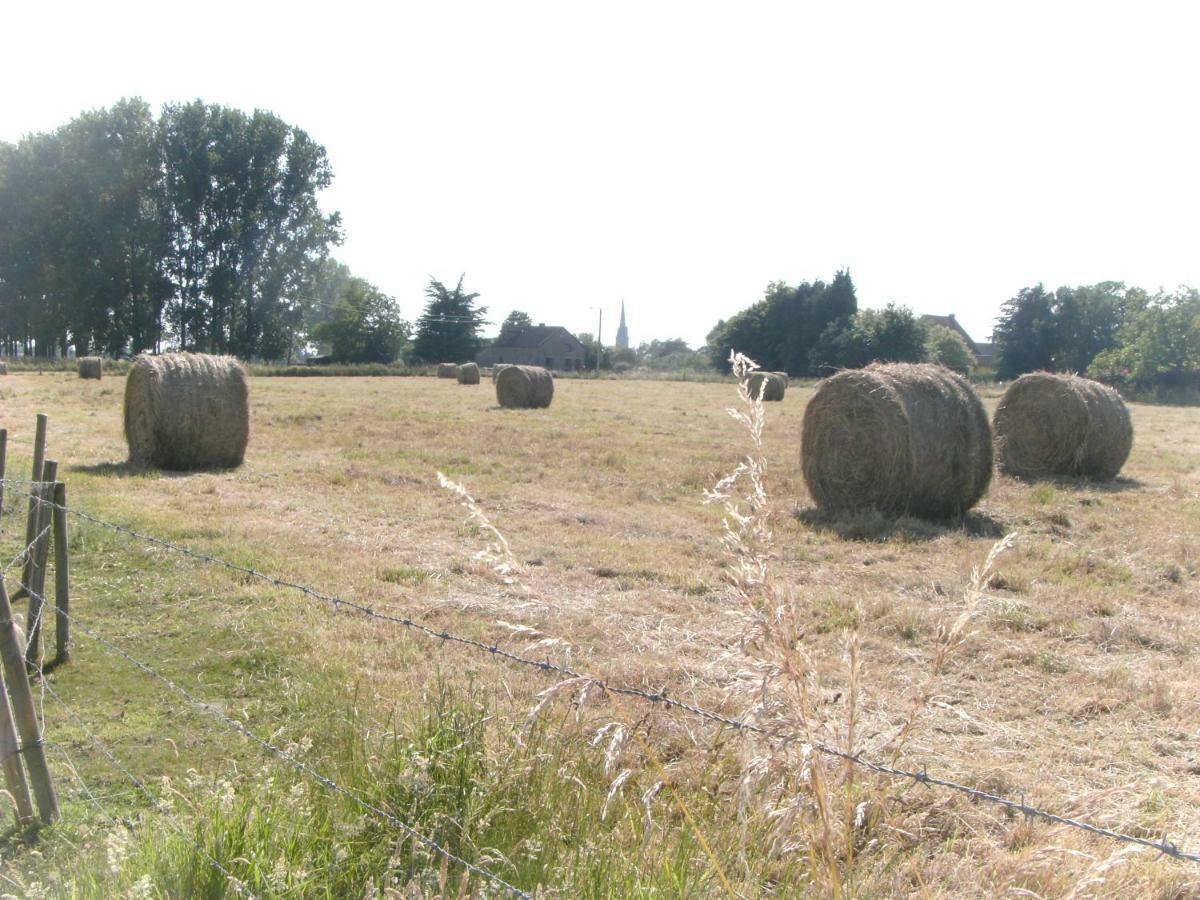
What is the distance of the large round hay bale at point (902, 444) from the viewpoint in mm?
11484

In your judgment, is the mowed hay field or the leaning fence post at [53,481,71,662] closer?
the mowed hay field

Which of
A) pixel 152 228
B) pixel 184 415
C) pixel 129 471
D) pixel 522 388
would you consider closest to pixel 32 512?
pixel 129 471

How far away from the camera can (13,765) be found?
141 inches

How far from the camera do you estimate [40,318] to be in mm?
59500

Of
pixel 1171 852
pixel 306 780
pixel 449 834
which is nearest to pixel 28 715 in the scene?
pixel 306 780

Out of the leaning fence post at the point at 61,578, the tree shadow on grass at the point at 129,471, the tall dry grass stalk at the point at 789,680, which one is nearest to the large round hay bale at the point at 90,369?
the tree shadow on grass at the point at 129,471

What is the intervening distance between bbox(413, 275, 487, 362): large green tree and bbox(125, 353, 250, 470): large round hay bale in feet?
191

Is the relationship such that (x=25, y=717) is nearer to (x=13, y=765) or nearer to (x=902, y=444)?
(x=13, y=765)

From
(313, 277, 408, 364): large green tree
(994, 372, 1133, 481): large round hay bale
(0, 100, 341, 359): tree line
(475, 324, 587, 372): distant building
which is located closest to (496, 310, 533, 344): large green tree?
(475, 324, 587, 372): distant building

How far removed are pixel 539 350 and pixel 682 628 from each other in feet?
283

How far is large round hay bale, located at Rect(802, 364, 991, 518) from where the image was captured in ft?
37.7

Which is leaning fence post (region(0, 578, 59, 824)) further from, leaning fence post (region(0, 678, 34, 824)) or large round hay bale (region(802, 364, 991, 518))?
large round hay bale (region(802, 364, 991, 518))

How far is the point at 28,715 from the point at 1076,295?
7037 centimetres

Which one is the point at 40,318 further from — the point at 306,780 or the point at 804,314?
the point at 306,780
